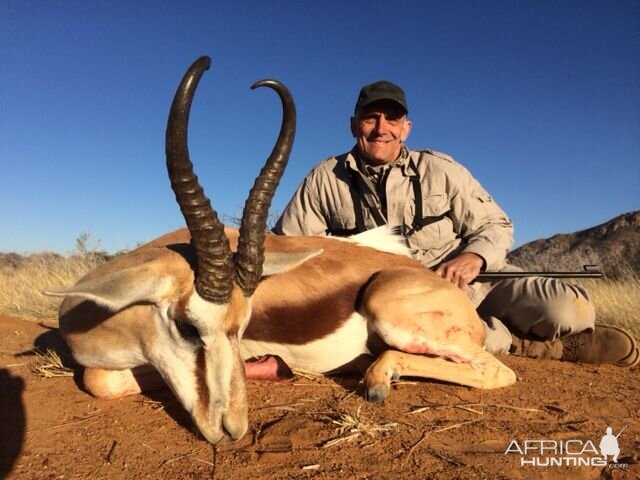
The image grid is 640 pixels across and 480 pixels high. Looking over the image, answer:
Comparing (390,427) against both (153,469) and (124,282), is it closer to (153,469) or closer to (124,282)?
(153,469)

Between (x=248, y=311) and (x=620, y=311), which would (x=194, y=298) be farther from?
(x=620, y=311)

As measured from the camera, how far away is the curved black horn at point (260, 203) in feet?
9.80

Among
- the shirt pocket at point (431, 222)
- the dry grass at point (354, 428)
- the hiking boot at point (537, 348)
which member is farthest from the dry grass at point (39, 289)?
A: the hiking boot at point (537, 348)

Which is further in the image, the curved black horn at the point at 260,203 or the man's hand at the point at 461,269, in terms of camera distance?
the man's hand at the point at 461,269

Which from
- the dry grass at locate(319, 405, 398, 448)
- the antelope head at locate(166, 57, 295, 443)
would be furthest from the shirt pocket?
the dry grass at locate(319, 405, 398, 448)

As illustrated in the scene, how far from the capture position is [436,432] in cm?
268

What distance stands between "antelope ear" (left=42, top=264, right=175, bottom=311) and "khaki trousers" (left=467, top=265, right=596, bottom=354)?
3.21m

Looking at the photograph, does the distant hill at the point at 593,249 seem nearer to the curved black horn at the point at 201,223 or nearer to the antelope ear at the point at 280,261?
the antelope ear at the point at 280,261

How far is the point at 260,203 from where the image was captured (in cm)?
313

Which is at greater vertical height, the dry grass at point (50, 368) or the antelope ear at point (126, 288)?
the antelope ear at point (126, 288)

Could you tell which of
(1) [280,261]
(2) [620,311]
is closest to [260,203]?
(1) [280,261]

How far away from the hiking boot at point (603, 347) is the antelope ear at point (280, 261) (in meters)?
3.11

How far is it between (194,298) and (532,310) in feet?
11.6

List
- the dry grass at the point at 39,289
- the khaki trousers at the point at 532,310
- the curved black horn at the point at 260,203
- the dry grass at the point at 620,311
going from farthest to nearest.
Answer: the dry grass at the point at 39,289 → the dry grass at the point at 620,311 → the khaki trousers at the point at 532,310 → the curved black horn at the point at 260,203
